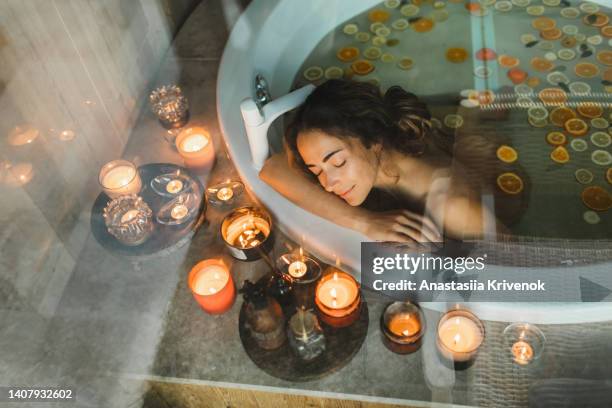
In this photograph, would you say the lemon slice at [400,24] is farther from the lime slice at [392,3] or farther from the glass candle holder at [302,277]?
the glass candle holder at [302,277]

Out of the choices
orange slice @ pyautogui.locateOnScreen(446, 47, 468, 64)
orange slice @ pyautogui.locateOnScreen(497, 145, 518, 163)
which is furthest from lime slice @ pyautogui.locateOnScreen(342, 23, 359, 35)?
orange slice @ pyautogui.locateOnScreen(497, 145, 518, 163)

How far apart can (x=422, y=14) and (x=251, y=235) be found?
3.33ft

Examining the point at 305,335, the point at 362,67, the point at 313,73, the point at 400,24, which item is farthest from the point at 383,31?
the point at 305,335

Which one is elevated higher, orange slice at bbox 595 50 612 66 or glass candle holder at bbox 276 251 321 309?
orange slice at bbox 595 50 612 66

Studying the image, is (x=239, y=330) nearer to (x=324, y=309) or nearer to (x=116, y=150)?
(x=324, y=309)

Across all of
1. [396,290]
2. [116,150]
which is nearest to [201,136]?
[116,150]

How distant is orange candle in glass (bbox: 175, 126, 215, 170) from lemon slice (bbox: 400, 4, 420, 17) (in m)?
0.82

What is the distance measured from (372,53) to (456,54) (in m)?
0.27

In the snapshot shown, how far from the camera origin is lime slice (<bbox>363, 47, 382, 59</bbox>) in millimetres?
1670

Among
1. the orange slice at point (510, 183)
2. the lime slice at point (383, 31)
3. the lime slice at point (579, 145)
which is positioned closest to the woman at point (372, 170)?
the orange slice at point (510, 183)

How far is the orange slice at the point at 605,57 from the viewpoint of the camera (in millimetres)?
1540

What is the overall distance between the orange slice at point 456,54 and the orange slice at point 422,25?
14cm

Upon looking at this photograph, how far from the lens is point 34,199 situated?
1.22 metres

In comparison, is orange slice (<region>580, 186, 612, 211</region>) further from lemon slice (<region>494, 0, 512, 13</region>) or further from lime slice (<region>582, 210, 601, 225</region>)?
lemon slice (<region>494, 0, 512, 13</region>)
